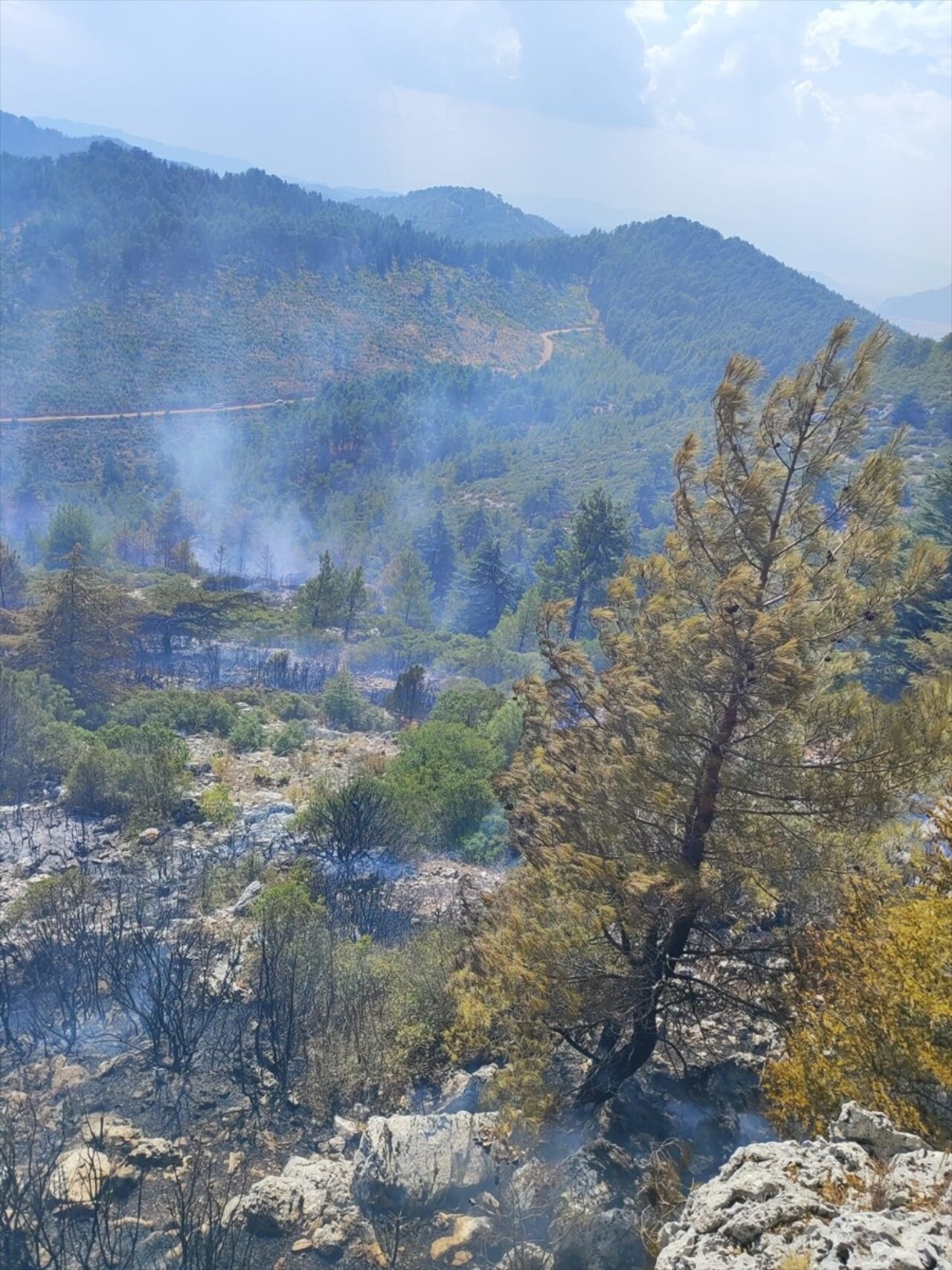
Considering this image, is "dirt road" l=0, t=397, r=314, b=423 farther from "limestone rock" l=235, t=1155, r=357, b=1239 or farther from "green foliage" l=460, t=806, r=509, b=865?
"limestone rock" l=235, t=1155, r=357, b=1239

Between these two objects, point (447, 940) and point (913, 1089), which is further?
point (447, 940)

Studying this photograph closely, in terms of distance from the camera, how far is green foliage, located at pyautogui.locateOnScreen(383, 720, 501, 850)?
15562 millimetres

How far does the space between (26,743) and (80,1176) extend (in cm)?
1224

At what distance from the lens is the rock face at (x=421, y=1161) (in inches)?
289

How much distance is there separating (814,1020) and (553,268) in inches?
5361

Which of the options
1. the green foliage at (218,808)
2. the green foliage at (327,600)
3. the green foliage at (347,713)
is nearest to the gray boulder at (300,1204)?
the green foliage at (218,808)

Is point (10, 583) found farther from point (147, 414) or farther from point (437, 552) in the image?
point (147, 414)

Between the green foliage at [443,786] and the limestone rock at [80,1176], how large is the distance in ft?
25.8

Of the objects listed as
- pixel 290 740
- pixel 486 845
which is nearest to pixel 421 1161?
pixel 486 845

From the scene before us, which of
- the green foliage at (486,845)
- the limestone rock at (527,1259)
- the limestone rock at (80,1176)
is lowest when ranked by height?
the green foliage at (486,845)

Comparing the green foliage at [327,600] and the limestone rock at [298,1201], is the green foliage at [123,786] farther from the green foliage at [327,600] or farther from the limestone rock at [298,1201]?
the green foliage at [327,600]

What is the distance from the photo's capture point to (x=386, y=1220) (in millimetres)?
7254

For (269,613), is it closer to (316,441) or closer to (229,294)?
(316,441)

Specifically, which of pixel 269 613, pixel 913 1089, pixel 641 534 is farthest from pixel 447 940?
pixel 641 534
